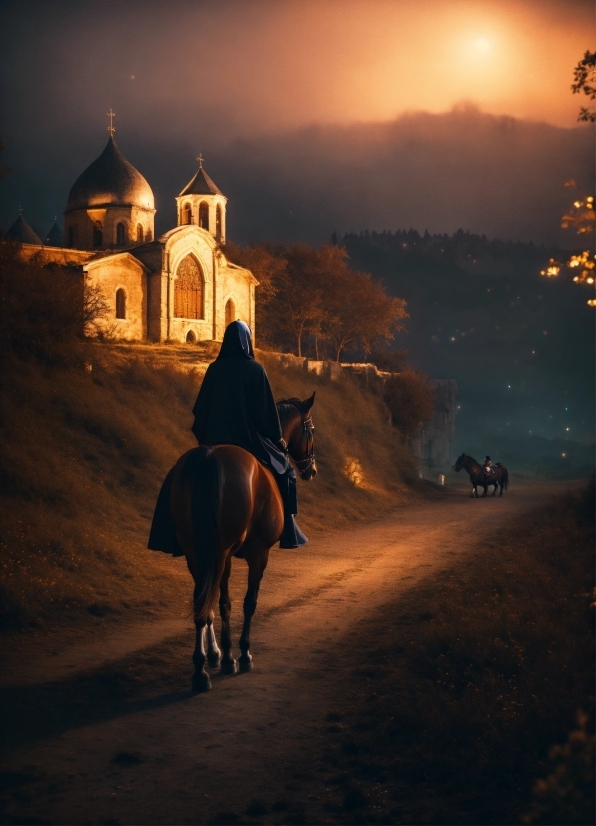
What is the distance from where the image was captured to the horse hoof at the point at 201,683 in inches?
289

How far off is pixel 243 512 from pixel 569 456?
91423mm

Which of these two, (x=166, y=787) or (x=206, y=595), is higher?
(x=206, y=595)

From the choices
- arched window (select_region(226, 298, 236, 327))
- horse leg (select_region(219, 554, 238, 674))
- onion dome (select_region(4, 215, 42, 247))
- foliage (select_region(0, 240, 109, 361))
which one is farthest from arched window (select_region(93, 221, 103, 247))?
horse leg (select_region(219, 554, 238, 674))

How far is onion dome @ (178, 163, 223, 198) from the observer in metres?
57.7

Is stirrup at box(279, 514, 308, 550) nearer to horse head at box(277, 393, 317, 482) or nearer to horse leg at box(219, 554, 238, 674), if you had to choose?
horse leg at box(219, 554, 238, 674)

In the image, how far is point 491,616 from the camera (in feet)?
31.2

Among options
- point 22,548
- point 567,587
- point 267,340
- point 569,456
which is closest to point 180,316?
point 267,340

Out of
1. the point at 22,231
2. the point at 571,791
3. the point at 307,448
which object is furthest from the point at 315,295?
the point at 571,791

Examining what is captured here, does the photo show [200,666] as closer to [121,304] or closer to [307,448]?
[307,448]

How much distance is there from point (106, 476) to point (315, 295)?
37.2 meters

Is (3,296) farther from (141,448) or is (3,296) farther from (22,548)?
(22,548)

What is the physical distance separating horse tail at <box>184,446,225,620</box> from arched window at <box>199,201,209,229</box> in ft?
173

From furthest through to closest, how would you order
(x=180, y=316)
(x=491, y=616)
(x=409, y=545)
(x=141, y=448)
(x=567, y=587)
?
1. (x=180, y=316)
2. (x=141, y=448)
3. (x=409, y=545)
4. (x=567, y=587)
5. (x=491, y=616)

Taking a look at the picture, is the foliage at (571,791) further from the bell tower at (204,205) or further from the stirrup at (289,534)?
the bell tower at (204,205)
